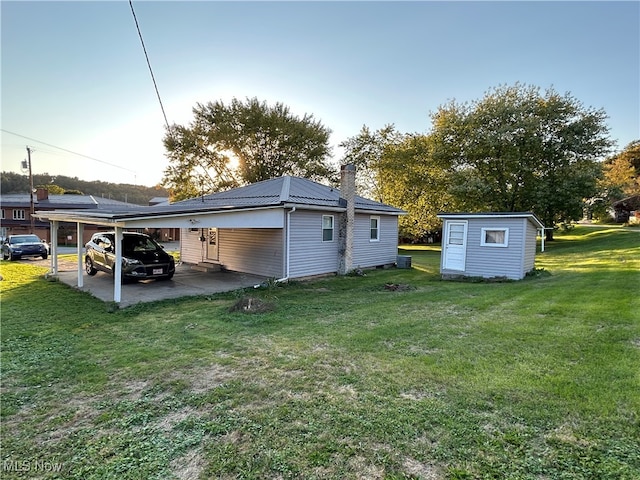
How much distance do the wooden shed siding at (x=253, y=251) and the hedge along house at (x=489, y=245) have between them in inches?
241

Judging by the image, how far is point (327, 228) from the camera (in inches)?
514

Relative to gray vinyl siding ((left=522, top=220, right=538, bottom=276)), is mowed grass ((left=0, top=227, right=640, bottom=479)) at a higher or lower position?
lower

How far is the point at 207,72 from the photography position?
1172 centimetres

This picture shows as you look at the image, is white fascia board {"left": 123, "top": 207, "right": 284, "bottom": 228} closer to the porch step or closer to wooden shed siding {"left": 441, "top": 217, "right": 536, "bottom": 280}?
the porch step

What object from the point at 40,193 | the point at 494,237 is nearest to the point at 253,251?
the point at 494,237

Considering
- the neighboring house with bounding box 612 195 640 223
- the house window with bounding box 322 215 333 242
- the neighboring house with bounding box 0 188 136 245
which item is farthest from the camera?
the neighboring house with bounding box 0 188 136 245

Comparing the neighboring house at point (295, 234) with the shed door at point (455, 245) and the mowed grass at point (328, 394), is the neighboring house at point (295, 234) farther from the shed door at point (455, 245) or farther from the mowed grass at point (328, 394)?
the mowed grass at point (328, 394)

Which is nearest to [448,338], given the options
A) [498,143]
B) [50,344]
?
[50,344]

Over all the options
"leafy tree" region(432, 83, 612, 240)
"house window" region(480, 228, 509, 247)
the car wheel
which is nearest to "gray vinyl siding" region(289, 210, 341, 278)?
"house window" region(480, 228, 509, 247)

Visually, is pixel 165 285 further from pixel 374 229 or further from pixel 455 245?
pixel 455 245

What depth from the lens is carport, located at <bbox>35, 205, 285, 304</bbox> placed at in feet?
25.9

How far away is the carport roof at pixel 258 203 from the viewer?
344 inches

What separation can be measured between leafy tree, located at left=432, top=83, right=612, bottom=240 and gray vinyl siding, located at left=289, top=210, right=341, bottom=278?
1359 centimetres

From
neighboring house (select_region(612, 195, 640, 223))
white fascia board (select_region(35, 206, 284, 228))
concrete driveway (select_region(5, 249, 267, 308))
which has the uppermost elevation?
neighboring house (select_region(612, 195, 640, 223))
